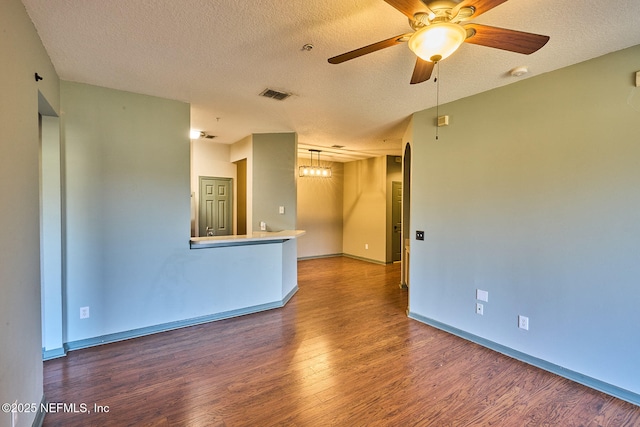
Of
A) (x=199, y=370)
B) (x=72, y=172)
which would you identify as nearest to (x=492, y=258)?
(x=199, y=370)

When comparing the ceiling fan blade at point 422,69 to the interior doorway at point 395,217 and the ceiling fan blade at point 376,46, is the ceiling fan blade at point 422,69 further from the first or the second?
the interior doorway at point 395,217

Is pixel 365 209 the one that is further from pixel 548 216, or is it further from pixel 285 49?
pixel 285 49

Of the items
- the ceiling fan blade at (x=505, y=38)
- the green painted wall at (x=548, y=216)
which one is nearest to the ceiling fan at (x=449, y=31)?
the ceiling fan blade at (x=505, y=38)

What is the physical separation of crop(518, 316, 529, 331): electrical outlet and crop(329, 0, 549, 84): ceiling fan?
226cm

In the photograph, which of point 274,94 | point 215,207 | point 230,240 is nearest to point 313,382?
point 230,240

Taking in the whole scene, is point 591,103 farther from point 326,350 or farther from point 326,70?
point 326,350

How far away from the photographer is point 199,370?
7.89 feet

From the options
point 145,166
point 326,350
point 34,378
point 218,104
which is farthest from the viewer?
point 218,104

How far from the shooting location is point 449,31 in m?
1.35

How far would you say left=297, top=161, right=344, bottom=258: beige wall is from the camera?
734cm

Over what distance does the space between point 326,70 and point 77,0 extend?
5.38 feet

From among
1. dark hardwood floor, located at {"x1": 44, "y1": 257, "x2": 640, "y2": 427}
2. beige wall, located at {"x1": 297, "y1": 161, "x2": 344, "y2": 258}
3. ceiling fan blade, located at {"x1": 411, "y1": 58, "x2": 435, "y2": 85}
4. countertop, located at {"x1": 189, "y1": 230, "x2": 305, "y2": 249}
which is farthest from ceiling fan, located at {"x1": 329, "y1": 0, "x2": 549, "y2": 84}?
beige wall, located at {"x1": 297, "y1": 161, "x2": 344, "y2": 258}

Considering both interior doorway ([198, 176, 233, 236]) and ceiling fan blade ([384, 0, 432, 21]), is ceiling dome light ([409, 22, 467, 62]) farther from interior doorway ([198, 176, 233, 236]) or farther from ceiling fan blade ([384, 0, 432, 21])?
interior doorway ([198, 176, 233, 236])

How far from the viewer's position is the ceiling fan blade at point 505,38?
1.41 m
